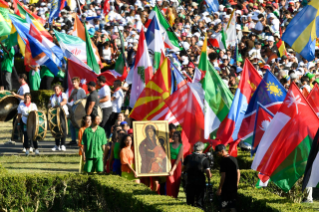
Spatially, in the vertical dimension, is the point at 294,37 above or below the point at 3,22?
below

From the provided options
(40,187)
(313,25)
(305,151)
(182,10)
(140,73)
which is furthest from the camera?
(182,10)

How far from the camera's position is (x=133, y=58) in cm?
2017

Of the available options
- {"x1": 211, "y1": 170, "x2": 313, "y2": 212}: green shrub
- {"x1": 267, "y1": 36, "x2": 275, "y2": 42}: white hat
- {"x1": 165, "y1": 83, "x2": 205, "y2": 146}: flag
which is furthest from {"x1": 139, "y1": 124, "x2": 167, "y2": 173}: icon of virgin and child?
{"x1": 267, "y1": 36, "x2": 275, "y2": 42}: white hat

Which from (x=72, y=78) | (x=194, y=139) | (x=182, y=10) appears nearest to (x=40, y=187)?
(x=194, y=139)

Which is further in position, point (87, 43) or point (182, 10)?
point (182, 10)

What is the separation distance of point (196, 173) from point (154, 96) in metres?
4.85

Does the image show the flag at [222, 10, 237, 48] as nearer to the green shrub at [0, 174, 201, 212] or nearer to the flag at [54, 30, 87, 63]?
the flag at [54, 30, 87, 63]

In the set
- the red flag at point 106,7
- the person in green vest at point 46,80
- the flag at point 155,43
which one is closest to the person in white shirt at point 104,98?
the flag at point 155,43

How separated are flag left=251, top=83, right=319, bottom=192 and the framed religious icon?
181 cm

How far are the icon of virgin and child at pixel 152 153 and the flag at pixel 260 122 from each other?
5.97 feet

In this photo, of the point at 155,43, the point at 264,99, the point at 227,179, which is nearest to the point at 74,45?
the point at 155,43

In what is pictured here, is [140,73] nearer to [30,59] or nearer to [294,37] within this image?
[30,59]

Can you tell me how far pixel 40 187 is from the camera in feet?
39.8

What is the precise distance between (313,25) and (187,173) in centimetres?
370
